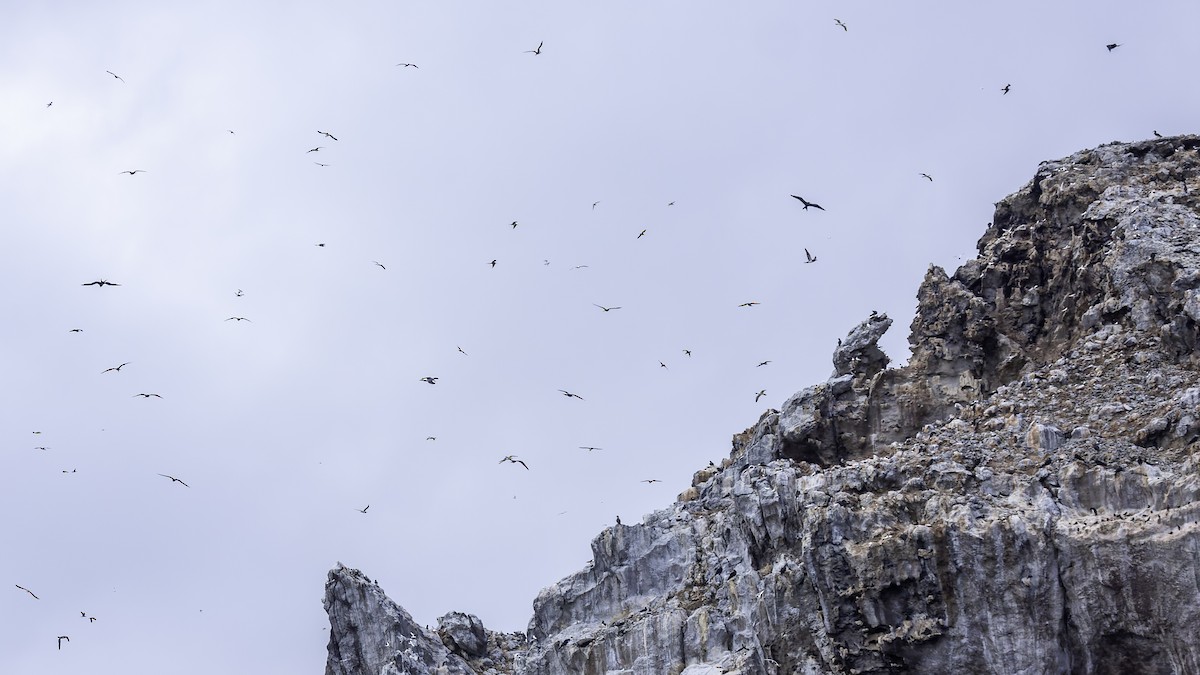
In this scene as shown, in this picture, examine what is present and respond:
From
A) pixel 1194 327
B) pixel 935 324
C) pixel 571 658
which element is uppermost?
pixel 935 324

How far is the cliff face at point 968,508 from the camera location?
7538 cm

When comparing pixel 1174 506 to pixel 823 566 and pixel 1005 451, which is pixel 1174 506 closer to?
pixel 1005 451

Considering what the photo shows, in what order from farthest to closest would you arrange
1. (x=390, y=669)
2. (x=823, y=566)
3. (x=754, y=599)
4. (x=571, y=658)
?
(x=390, y=669) < (x=571, y=658) < (x=754, y=599) < (x=823, y=566)

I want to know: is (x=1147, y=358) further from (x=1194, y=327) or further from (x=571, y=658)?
(x=571, y=658)

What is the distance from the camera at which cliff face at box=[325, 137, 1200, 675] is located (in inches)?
2968

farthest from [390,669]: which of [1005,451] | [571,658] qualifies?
[1005,451]

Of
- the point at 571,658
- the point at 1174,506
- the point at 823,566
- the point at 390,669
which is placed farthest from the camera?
the point at 390,669

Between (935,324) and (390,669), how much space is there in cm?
4180

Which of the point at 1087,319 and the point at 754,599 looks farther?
the point at 1087,319

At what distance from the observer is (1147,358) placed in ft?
291

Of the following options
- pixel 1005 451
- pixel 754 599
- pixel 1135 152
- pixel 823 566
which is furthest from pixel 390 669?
pixel 1135 152

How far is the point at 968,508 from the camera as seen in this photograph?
7850 cm

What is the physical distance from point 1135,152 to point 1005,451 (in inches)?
1286

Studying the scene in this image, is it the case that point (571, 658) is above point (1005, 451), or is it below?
below
